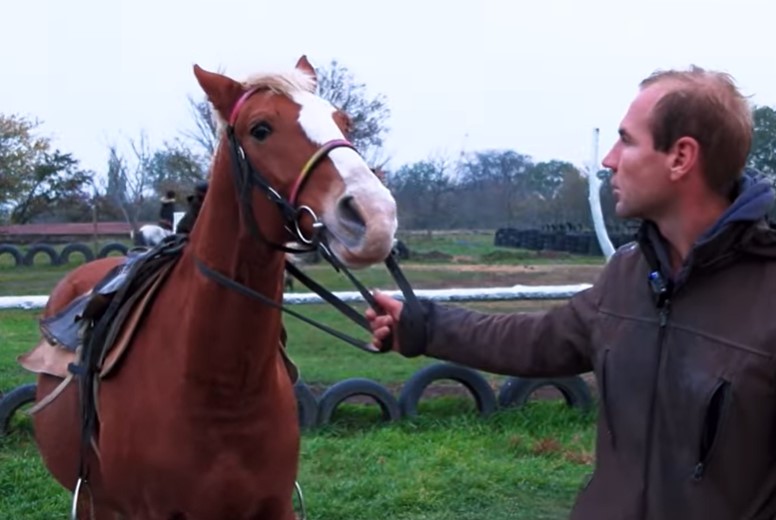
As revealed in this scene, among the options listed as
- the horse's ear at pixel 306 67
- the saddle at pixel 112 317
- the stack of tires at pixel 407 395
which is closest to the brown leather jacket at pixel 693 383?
the horse's ear at pixel 306 67

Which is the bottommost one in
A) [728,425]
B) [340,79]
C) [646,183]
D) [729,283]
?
[728,425]

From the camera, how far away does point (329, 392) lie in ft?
22.7

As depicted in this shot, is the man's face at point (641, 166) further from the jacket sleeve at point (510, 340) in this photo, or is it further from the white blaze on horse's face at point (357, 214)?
the white blaze on horse's face at point (357, 214)

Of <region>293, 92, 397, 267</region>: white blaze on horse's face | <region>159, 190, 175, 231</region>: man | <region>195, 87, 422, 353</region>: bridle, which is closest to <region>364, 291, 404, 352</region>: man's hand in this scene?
<region>195, 87, 422, 353</region>: bridle

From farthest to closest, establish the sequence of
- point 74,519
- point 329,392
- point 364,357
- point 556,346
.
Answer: point 364,357, point 329,392, point 74,519, point 556,346

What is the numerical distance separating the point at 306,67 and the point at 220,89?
34 centimetres

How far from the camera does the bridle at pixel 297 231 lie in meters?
2.42

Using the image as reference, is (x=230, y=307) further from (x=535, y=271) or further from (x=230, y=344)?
(x=535, y=271)

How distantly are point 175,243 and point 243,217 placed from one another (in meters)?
0.74

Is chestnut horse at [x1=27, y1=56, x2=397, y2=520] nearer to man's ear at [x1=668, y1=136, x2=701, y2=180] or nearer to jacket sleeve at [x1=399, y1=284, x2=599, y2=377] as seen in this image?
jacket sleeve at [x1=399, y1=284, x2=599, y2=377]

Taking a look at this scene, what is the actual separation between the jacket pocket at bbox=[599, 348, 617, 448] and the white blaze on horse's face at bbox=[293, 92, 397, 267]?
0.66 metres

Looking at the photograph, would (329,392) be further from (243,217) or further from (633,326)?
(633,326)

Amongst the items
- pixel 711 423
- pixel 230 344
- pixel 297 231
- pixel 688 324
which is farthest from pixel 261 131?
pixel 711 423

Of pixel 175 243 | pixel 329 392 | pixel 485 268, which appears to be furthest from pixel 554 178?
pixel 175 243
